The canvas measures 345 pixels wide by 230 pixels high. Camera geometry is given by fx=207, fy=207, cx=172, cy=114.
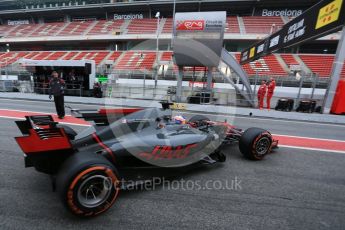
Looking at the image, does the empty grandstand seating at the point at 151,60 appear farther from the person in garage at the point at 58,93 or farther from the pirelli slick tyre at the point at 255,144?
the pirelli slick tyre at the point at 255,144

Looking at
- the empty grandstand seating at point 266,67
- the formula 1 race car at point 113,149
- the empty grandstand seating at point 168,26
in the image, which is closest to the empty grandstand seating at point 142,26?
the empty grandstand seating at point 168,26

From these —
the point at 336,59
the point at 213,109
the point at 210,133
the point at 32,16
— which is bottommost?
the point at 213,109

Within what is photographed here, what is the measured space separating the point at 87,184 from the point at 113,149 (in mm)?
536

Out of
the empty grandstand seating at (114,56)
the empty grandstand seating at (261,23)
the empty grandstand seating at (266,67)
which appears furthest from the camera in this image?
the empty grandstand seating at (114,56)

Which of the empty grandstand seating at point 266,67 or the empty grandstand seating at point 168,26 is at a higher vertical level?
the empty grandstand seating at point 168,26

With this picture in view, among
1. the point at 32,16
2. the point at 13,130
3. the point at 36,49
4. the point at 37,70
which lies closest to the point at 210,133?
the point at 13,130

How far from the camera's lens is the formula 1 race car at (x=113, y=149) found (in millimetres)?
2094

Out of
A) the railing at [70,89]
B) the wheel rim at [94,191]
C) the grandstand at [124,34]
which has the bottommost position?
the railing at [70,89]

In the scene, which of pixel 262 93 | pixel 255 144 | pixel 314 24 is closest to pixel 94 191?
pixel 255 144

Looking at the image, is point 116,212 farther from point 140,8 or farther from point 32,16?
point 32,16

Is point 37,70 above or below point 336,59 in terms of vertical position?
below

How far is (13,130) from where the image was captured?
16.8ft

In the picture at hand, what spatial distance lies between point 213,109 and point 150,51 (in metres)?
22.2

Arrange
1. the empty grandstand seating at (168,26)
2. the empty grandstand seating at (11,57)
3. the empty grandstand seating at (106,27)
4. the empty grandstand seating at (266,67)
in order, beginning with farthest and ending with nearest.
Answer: the empty grandstand seating at (106,27) < the empty grandstand seating at (11,57) < the empty grandstand seating at (168,26) < the empty grandstand seating at (266,67)
